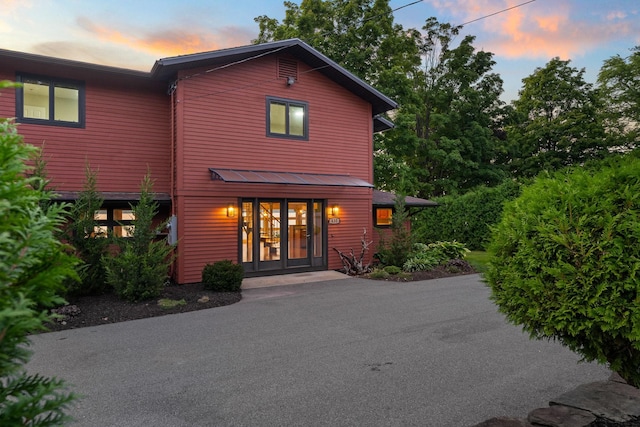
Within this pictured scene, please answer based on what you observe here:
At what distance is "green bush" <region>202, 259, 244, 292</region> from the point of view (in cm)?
902

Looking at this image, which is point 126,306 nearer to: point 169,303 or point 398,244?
point 169,303

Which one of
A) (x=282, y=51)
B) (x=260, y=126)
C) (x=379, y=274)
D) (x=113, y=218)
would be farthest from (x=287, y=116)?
(x=113, y=218)

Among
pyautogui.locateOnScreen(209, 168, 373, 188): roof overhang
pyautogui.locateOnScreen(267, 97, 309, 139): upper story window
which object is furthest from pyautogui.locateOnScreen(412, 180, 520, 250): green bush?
pyautogui.locateOnScreen(267, 97, 309, 139): upper story window

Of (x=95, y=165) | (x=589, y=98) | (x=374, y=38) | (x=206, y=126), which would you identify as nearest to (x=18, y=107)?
(x=95, y=165)

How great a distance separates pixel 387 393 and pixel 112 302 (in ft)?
21.2

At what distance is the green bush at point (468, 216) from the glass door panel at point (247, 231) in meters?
7.68

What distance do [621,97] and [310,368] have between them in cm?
2740

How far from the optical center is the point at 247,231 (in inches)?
441

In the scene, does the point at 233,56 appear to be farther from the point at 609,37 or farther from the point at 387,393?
the point at 609,37

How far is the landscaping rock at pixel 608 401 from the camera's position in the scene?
2.80 meters

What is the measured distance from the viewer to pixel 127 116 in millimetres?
10508

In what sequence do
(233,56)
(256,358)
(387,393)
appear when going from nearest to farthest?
(387,393)
(256,358)
(233,56)

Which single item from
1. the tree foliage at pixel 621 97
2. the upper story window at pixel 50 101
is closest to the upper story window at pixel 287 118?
the upper story window at pixel 50 101

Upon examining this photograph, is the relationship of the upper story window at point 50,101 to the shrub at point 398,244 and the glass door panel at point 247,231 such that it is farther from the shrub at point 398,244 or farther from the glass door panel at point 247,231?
the shrub at point 398,244
